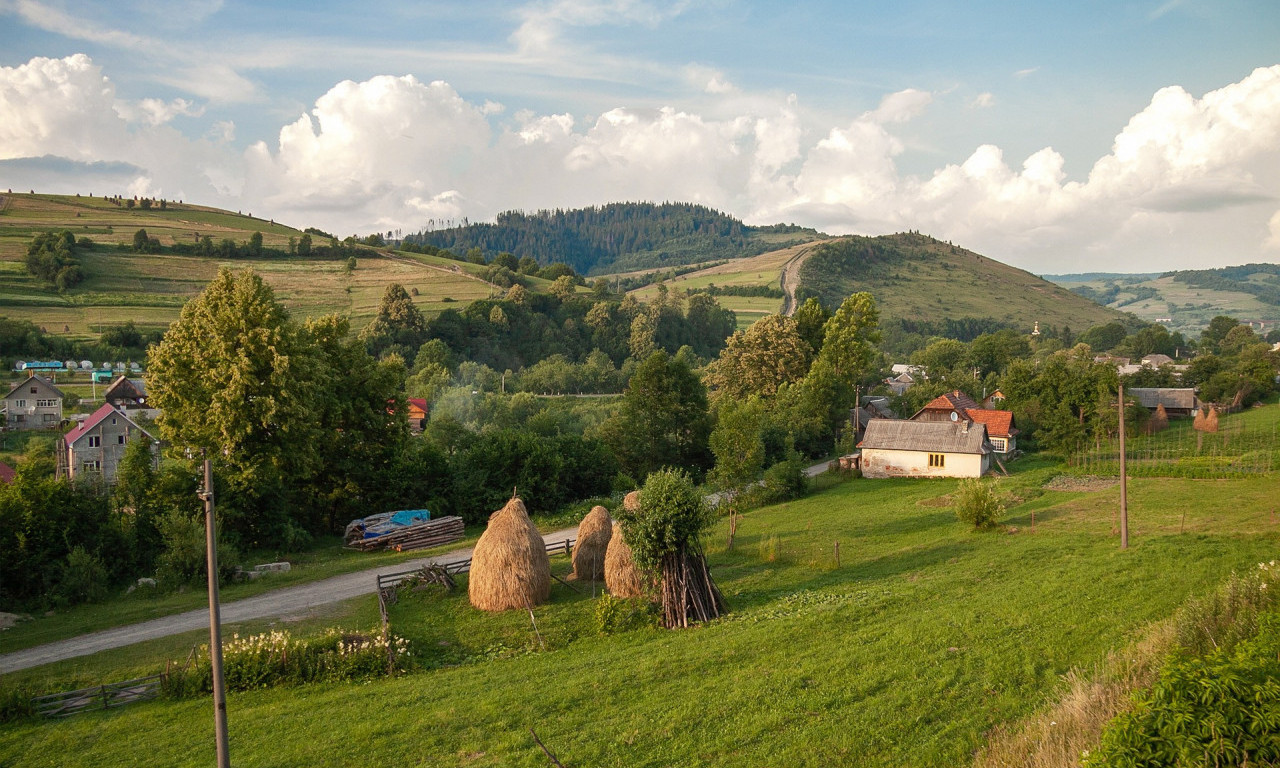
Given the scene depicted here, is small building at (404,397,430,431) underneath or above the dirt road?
above

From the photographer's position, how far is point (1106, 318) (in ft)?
625

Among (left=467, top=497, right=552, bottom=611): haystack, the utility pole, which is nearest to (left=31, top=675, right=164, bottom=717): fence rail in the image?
the utility pole

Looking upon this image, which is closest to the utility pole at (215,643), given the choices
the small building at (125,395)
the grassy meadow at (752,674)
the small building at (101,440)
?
the grassy meadow at (752,674)

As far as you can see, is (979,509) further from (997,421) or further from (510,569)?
(997,421)

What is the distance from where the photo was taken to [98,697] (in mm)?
15562

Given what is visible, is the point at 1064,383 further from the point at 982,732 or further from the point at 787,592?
the point at 982,732

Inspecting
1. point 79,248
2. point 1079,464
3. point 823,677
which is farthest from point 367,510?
point 79,248

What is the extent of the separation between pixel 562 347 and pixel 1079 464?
222ft

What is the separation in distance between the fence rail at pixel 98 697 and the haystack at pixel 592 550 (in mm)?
12030

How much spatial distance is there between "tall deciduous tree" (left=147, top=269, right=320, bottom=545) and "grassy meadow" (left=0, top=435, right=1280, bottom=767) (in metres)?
10.7

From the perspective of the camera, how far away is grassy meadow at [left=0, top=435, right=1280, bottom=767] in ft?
38.1

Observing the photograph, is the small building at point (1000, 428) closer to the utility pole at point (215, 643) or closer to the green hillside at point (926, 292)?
the utility pole at point (215, 643)

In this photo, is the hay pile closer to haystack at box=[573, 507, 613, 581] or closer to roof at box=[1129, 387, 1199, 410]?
haystack at box=[573, 507, 613, 581]

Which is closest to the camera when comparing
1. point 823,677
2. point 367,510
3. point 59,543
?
point 823,677
